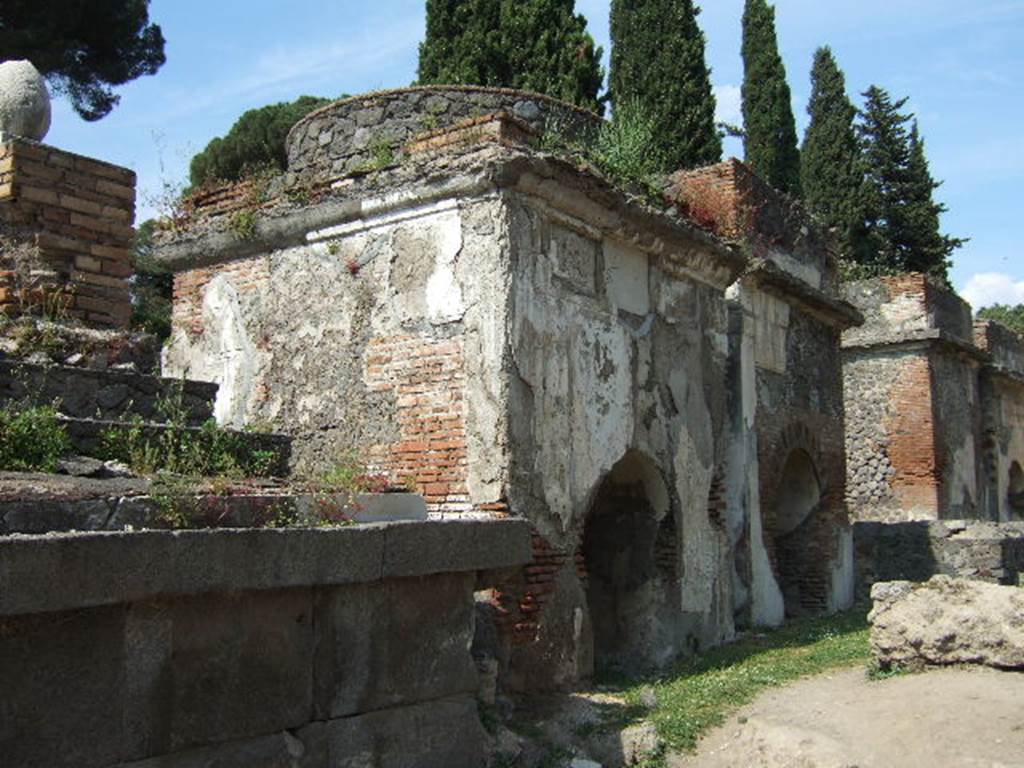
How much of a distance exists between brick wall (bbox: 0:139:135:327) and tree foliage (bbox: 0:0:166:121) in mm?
13285

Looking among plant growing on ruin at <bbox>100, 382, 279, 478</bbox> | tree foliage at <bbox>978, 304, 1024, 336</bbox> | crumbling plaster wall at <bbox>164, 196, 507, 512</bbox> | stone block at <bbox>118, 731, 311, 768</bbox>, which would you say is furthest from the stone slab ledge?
Result: tree foliage at <bbox>978, 304, 1024, 336</bbox>

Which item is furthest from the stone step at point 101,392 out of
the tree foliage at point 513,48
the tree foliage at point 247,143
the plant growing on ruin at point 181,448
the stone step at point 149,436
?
the tree foliage at point 247,143

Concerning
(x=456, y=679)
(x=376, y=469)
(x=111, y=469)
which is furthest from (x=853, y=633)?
(x=111, y=469)

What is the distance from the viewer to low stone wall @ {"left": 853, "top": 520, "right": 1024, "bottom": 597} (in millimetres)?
12742

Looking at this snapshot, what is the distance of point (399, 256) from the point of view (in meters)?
8.02

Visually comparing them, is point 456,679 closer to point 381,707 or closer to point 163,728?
point 381,707

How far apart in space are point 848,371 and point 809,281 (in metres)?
5.57

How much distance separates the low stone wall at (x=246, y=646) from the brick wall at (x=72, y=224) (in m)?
2.78

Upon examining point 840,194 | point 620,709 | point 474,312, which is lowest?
point 620,709

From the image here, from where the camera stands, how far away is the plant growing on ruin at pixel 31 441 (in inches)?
180

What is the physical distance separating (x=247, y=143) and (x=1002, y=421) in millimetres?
16833

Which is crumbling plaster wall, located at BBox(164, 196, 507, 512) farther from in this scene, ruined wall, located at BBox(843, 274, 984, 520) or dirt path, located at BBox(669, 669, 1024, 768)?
ruined wall, located at BBox(843, 274, 984, 520)

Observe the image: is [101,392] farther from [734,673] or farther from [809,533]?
[809,533]

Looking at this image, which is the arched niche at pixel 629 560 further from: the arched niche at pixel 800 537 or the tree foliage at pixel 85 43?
the tree foliage at pixel 85 43
